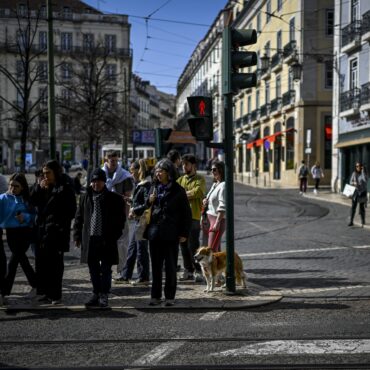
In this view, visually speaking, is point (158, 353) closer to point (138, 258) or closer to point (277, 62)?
point (138, 258)

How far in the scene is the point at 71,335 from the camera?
5.93 m

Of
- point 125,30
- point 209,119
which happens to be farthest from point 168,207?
point 125,30

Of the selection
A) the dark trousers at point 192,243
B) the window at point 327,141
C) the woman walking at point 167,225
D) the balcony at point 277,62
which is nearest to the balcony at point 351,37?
the window at point 327,141

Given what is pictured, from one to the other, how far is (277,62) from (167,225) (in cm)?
3642

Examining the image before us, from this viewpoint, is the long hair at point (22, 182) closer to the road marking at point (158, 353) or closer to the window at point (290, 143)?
the road marking at point (158, 353)

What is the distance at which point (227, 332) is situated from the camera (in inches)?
237

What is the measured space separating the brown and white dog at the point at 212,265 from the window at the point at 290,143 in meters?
30.5

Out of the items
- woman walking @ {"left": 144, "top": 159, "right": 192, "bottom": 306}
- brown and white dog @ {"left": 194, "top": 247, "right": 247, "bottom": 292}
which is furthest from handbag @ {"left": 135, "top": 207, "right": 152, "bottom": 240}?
brown and white dog @ {"left": 194, "top": 247, "right": 247, "bottom": 292}

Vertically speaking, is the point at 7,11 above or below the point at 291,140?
above

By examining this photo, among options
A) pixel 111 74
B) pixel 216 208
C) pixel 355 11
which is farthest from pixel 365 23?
pixel 216 208

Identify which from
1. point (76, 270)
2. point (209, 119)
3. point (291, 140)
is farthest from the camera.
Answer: point (291, 140)

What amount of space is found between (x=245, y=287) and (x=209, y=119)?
241 cm

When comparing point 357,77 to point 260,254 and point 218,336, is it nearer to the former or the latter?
point 260,254

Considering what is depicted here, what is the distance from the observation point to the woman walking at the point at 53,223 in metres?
7.23
